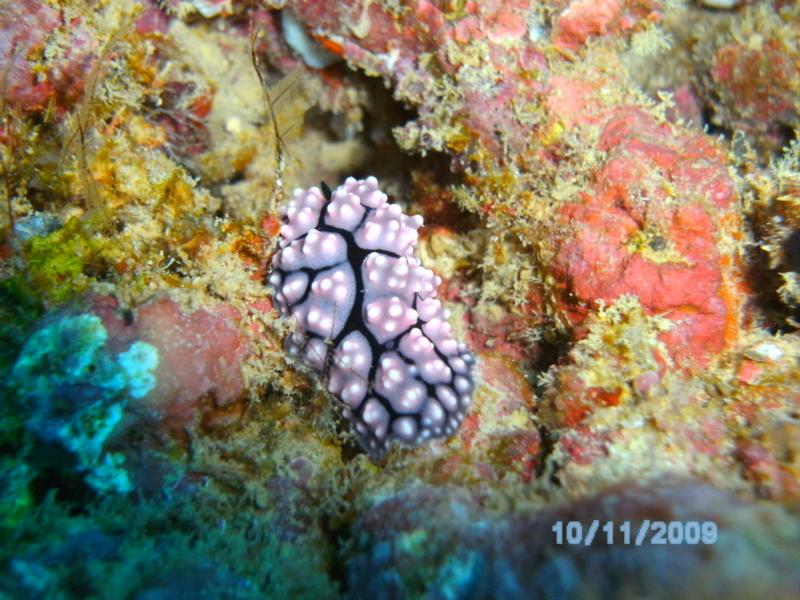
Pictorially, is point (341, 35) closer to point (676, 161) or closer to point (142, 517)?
point (676, 161)

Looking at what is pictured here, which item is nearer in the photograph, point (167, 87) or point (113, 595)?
point (113, 595)

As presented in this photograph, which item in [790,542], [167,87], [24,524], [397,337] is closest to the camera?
[790,542]

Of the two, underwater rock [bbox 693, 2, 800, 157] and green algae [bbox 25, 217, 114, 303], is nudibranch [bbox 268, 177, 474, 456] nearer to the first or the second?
green algae [bbox 25, 217, 114, 303]

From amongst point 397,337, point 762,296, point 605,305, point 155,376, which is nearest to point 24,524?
point 155,376

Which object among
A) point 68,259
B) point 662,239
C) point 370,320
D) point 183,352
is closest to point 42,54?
point 68,259
